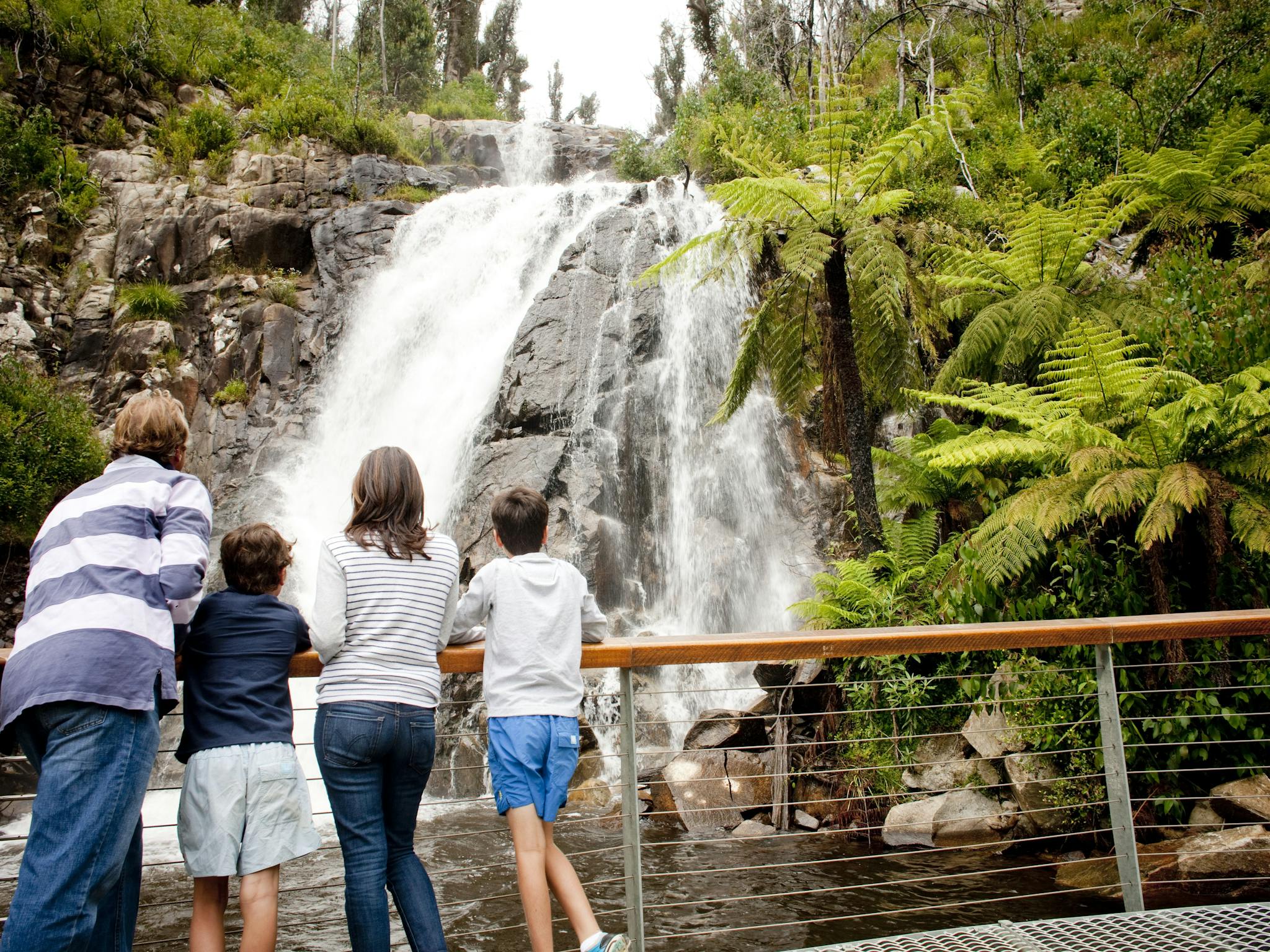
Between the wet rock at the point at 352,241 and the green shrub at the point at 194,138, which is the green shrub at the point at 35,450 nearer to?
the wet rock at the point at 352,241

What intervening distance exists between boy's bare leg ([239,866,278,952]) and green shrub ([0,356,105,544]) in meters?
10.5

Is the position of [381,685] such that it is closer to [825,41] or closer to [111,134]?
[825,41]

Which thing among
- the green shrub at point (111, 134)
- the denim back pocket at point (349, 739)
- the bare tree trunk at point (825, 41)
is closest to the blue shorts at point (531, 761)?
the denim back pocket at point (349, 739)

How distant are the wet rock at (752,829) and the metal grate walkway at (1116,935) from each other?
3371mm

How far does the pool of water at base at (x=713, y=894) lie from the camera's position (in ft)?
12.4

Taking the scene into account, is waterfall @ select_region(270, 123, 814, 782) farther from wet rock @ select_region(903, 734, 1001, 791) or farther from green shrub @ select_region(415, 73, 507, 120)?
green shrub @ select_region(415, 73, 507, 120)

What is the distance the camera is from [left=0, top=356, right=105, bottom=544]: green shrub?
10.3 m

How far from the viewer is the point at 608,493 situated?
961 cm

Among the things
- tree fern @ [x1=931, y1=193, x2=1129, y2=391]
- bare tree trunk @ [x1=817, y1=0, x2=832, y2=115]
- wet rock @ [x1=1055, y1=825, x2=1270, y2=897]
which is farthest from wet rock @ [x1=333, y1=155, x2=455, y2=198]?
wet rock @ [x1=1055, y1=825, x2=1270, y2=897]

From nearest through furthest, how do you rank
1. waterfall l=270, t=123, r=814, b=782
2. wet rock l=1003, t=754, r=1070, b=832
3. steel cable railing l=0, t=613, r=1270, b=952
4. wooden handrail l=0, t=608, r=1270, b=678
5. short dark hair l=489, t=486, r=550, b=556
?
wooden handrail l=0, t=608, r=1270, b=678 → short dark hair l=489, t=486, r=550, b=556 → steel cable railing l=0, t=613, r=1270, b=952 → wet rock l=1003, t=754, r=1070, b=832 → waterfall l=270, t=123, r=814, b=782

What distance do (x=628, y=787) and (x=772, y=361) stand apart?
5.68 metres

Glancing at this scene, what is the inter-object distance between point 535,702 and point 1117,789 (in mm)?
1769

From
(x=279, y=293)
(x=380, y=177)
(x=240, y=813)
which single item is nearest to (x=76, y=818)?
(x=240, y=813)

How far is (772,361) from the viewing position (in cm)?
752
